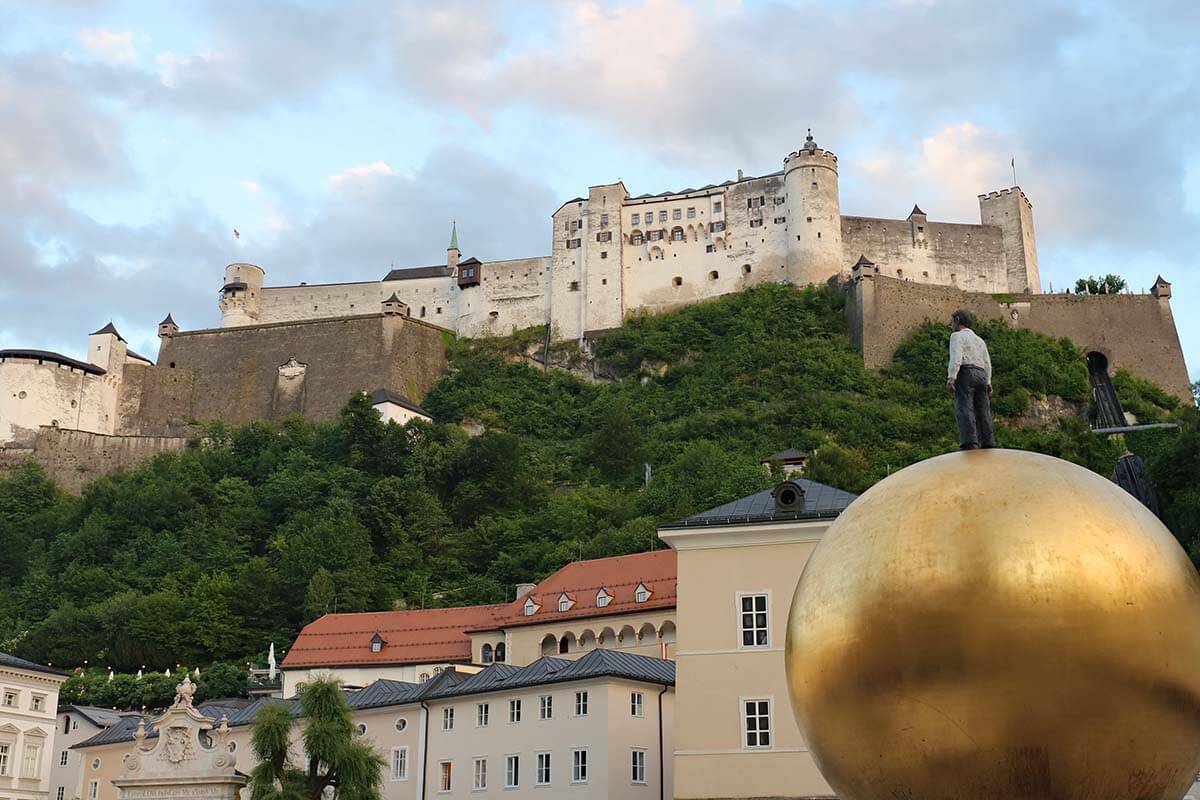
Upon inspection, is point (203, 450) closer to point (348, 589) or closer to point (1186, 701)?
point (348, 589)

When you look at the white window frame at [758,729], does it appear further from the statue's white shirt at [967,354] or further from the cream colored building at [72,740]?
the cream colored building at [72,740]

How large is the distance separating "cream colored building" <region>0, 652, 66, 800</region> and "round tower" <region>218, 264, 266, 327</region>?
5705 cm

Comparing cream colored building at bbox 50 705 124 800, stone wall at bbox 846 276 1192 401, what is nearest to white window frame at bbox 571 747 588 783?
cream colored building at bbox 50 705 124 800

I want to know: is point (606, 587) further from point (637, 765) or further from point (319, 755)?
point (319, 755)

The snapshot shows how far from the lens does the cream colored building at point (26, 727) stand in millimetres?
43844

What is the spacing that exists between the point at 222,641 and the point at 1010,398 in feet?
144

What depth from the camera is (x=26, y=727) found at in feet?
147

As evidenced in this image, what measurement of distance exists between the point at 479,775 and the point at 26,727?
17111 mm

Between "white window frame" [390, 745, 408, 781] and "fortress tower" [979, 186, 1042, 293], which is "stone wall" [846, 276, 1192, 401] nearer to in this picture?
"fortress tower" [979, 186, 1042, 293]

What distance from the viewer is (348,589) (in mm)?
63281

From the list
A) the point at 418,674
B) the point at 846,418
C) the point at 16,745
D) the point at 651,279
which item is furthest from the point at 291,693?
the point at 651,279

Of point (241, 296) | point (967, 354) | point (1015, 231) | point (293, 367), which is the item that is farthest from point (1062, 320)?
point (967, 354)

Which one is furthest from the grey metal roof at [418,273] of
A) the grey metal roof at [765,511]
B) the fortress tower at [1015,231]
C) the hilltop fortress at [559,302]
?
the grey metal roof at [765,511]

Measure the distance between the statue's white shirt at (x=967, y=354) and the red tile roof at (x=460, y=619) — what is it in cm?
3984
